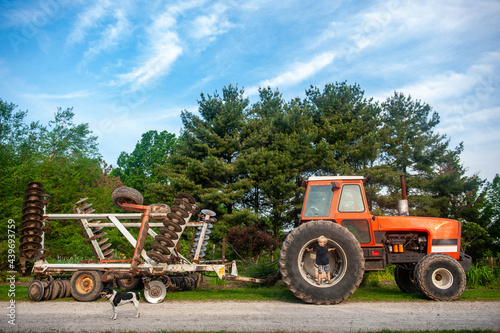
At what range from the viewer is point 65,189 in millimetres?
18953

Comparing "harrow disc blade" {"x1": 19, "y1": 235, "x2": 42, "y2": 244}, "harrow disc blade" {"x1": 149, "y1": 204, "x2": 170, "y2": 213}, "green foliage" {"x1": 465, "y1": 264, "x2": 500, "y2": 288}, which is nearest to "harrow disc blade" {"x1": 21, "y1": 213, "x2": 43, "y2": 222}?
"harrow disc blade" {"x1": 19, "y1": 235, "x2": 42, "y2": 244}

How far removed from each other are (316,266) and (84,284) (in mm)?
6064

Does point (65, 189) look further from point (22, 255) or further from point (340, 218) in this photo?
point (340, 218)

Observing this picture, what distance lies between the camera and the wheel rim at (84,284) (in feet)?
30.5

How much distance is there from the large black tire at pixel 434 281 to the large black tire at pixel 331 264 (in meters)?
1.45

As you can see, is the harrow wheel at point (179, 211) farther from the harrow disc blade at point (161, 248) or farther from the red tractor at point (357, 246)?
the red tractor at point (357, 246)

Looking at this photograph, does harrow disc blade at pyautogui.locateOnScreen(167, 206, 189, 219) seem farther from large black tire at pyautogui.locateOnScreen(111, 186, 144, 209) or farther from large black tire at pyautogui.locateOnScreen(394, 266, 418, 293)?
large black tire at pyautogui.locateOnScreen(394, 266, 418, 293)

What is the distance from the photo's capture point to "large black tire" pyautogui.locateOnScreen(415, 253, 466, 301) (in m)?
8.23

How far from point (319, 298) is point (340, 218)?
202 centimetres

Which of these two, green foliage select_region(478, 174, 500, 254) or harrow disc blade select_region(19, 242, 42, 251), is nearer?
harrow disc blade select_region(19, 242, 42, 251)

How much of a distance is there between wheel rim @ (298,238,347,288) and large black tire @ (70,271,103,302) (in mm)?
5272

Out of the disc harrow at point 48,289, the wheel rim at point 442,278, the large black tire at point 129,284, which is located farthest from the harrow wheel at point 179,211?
the wheel rim at point 442,278

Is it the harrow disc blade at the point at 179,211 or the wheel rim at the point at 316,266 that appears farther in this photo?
the harrow disc blade at the point at 179,211

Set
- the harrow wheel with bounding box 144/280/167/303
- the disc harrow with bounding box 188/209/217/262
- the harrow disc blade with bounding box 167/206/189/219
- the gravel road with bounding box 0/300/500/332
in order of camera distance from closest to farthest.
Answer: the gravel road with bounding box 0/300/500/332 < the harrow wheel with bounding box 144/280/167/303 < the harrow disc blade with bounding box 167/206/189/219 < the disc harrow with bounding box 188/209/217/262
